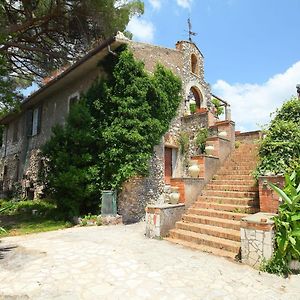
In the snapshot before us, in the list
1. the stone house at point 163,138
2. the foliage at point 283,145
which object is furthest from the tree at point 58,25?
the foliage at point 283,145

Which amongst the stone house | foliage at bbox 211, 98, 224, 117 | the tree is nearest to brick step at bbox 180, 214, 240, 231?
the stone house

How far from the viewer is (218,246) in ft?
19.2

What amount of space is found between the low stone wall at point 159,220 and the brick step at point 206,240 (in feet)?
0.73

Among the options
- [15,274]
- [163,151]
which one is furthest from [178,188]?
[15,274]

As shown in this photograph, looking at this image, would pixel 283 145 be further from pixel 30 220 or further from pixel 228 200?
pixel 30 220

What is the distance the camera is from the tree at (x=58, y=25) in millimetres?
10844

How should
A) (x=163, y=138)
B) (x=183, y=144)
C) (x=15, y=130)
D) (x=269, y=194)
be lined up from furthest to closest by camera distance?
(x=15, y=130), (x=183, y=144), (x=163, y=138), (x=269, y=194)

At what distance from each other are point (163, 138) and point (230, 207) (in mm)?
5246

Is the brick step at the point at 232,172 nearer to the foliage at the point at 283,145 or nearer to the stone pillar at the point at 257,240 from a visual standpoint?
the foliage at the point at 283,145

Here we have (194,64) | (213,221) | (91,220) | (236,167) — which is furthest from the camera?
(194,64)

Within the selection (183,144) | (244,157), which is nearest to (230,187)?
(244,157)

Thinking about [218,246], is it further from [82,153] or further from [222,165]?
[82,153]

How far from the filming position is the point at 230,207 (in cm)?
707

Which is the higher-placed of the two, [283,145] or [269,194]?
[283,145]
